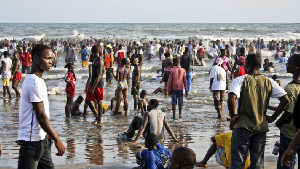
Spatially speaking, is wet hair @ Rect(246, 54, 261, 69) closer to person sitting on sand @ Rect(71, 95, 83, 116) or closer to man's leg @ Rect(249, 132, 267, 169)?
man's leg @ Rect(249, 132, 267, 169)

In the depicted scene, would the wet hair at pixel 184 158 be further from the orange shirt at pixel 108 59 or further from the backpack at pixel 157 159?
the orange shirt at pixel 108 59

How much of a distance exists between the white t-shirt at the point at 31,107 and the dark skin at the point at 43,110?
62 millimetres

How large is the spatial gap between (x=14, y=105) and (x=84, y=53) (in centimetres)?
1261

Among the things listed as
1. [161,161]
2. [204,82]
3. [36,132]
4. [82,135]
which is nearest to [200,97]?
[204,82]

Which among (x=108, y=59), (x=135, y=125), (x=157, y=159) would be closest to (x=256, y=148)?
(x=157, y=159)

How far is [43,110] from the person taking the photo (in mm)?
4164

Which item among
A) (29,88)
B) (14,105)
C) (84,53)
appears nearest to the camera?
(29,88)

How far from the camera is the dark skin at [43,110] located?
4.14 meters

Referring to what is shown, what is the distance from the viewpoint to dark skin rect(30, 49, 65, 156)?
4137 millimetres

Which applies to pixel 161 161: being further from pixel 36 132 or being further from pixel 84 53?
pixel 84 53

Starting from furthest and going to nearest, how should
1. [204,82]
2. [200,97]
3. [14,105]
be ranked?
[204,82]
[200,97]
[14,105]

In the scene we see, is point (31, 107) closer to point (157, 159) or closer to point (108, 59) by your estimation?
point (157, 159)

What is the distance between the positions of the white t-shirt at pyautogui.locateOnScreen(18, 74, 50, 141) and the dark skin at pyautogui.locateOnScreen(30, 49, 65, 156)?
0.06m

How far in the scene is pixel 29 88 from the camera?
4133 mm
